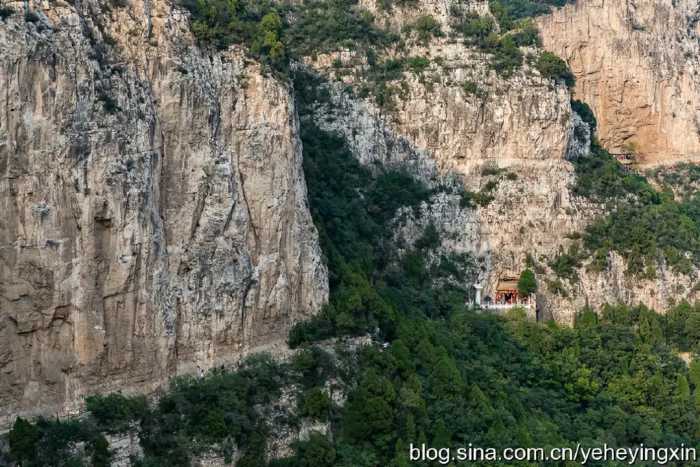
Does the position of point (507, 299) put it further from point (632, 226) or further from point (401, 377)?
point (401, 377)

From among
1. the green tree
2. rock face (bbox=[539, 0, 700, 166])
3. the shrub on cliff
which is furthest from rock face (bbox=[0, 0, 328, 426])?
rock face (bbox=[539, 0, 700, 166])

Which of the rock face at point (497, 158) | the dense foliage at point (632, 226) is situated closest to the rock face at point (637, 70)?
the dense foliage at point (632, 226)

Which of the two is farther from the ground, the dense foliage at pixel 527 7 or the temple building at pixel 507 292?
the dense foliage at pixel 527 7

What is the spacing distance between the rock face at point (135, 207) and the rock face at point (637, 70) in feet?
122

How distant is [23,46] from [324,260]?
1861 centimetres

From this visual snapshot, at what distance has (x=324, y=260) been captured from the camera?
63906mm

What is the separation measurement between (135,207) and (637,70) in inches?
1995

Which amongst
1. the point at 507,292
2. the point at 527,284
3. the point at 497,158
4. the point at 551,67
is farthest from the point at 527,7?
the point at 527,284

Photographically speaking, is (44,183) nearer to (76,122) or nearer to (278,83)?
(76,122)

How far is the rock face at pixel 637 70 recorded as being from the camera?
95.1 meters

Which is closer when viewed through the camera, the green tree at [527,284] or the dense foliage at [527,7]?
the green tree at [527,284]

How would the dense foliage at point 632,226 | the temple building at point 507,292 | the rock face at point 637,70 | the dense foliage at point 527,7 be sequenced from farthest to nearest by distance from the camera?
the dense foliage at point 527,7
the rock face at point 637,70
the dense foliage at point 632,226
the temple building at point 507,292

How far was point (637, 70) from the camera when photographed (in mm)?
96438

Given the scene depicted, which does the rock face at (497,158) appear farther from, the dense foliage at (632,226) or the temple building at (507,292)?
the dense foliage at (632,226)
